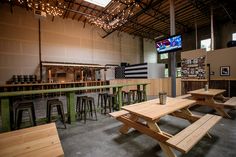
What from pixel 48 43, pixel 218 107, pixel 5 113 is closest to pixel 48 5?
pixel 48 43

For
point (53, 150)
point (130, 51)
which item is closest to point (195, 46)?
point (130, 51)

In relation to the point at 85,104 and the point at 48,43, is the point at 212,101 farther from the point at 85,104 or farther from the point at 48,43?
the point at 48,43

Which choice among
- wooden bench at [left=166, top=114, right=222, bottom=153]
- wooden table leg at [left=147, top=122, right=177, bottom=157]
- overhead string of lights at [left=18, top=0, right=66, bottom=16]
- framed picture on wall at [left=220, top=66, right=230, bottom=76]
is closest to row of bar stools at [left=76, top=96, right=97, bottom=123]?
wooden table leg at [left=147, top=122, right=177, bottom=157]

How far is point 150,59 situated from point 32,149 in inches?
510

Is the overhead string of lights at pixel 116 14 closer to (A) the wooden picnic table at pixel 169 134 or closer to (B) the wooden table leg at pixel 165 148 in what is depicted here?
(A) the wooden picnic table at pixel 169 134

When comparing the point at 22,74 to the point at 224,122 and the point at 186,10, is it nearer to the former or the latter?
the point at 224,122

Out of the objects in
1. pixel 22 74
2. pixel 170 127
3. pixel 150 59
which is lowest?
pixel 170 127

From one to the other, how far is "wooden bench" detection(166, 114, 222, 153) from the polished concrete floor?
400mm

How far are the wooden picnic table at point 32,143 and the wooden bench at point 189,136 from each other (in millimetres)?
1227

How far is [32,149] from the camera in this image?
1.06 m

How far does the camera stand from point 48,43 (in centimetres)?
801

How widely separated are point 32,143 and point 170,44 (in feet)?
18.7

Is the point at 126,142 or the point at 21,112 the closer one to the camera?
the point at 126,142

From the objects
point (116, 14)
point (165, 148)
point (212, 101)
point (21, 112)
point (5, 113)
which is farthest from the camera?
point (116, 14)
